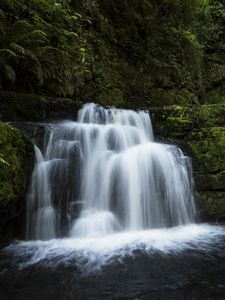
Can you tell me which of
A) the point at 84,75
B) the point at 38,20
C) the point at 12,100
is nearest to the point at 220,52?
the point at 84,75

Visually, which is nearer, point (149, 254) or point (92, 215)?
point (149, 254)

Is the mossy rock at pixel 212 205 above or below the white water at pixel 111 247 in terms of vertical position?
above

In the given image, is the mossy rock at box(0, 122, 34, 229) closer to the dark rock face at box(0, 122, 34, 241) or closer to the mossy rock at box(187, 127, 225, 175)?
the dark rock face at box(0, 122, 34, 241)

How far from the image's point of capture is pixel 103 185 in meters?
5.82

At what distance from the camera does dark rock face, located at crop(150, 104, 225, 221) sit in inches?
241

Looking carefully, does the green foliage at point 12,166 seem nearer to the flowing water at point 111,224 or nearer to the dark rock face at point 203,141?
the flowing water at point 111,224

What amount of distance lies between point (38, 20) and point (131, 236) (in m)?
5.77

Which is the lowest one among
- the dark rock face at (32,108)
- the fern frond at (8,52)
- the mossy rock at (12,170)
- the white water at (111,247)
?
the white water at (111,247)

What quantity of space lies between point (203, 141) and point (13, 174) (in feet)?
12.7

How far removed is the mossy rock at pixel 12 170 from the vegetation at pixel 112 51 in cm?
252

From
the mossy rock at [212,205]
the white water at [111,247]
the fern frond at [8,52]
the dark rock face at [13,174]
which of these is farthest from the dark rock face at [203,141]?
the fern frond at [8,52]

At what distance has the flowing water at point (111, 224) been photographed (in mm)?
3500

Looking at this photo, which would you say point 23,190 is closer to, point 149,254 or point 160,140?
point 149,254

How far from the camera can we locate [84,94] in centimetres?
956
